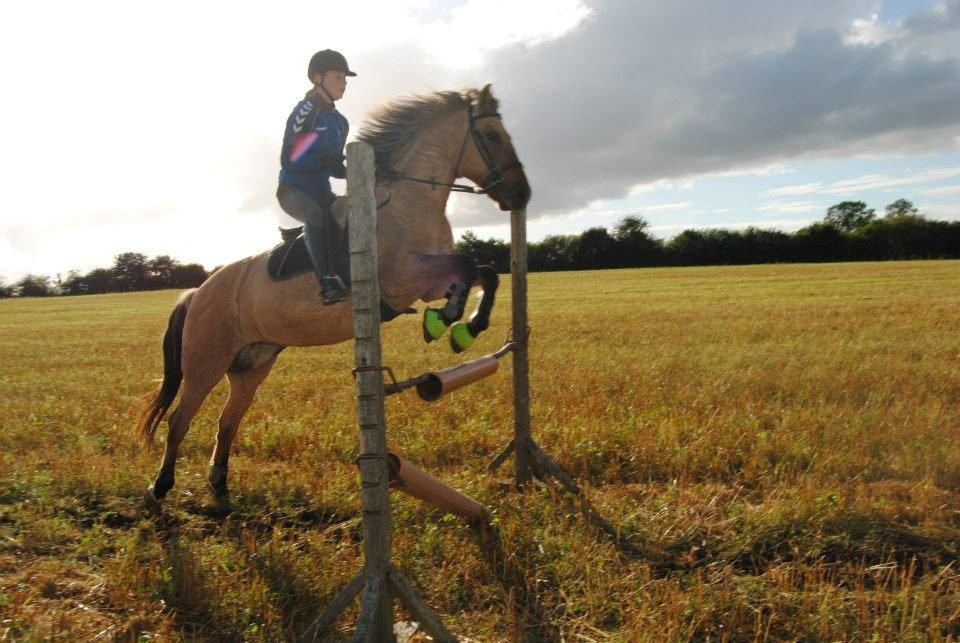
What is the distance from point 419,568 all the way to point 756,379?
5626mm

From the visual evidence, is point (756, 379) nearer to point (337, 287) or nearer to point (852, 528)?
point (852, 528)

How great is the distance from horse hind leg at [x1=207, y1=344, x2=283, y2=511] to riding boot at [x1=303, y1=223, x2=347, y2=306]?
131 centimetres

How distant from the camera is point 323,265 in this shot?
4.21 m

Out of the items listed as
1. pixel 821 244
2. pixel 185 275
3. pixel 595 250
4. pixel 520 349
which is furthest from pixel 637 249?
pixel 520 349

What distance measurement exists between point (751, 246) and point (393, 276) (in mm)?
63130

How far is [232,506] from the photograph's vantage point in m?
5.09

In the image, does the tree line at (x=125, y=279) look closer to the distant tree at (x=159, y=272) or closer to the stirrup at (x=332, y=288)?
the distant tree at (x=159, y=272)

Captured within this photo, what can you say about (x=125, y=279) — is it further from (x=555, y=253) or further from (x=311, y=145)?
(x=311, y=145)

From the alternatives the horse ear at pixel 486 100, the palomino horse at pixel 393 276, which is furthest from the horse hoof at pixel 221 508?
the horse ear at pixel 486 100

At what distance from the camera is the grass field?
129 inches

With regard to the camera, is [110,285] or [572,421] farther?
[110,285]

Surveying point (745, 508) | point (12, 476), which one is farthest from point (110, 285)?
point (745, 508)

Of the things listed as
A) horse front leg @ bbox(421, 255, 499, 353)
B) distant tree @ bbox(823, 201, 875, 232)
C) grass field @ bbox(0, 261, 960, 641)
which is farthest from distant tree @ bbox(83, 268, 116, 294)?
distant tree @ bbox(823, 201, 875, 232)

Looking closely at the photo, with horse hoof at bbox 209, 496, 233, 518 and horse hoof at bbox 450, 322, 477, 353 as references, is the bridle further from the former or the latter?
horse hoof at bbox 209, 496, 233, 518
